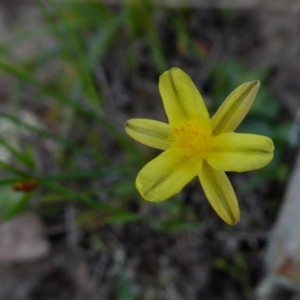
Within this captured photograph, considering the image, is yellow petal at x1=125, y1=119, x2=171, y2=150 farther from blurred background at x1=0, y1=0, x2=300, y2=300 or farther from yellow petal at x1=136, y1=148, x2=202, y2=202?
blurred background at x1=0, y1=0, x2=300, y2=300

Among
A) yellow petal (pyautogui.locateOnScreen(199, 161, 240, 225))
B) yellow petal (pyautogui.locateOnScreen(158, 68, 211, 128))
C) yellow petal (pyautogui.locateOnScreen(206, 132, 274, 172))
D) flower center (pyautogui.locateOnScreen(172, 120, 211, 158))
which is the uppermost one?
yellow petal (pyautogui.locateOnScreen(158, 68, 211, 128))

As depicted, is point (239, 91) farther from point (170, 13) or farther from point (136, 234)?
point (170, 13)

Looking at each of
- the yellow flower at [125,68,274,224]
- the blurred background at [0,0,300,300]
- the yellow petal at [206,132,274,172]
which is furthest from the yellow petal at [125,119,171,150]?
the blurred background at [0,0,300,300]

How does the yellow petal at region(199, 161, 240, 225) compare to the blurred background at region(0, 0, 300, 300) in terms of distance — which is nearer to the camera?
the yellow petal at region(199, 161, 240, 225)

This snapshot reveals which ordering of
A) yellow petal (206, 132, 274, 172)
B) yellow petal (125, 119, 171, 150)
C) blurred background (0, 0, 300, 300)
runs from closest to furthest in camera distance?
yellow petal (206, 132, 274, 172)
yellow petal (125, 119, 171, 150)
blurred background (0, 0, 300, 300)

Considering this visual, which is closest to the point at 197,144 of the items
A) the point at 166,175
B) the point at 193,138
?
the point at 193,138

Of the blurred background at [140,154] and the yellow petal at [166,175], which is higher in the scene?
the blurred background at [140,154]

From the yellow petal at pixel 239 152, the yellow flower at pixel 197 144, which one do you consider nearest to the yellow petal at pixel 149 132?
the yellow flower at pixel 197 144

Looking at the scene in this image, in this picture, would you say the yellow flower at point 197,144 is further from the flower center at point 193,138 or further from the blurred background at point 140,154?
the blurred background at point 140,154
